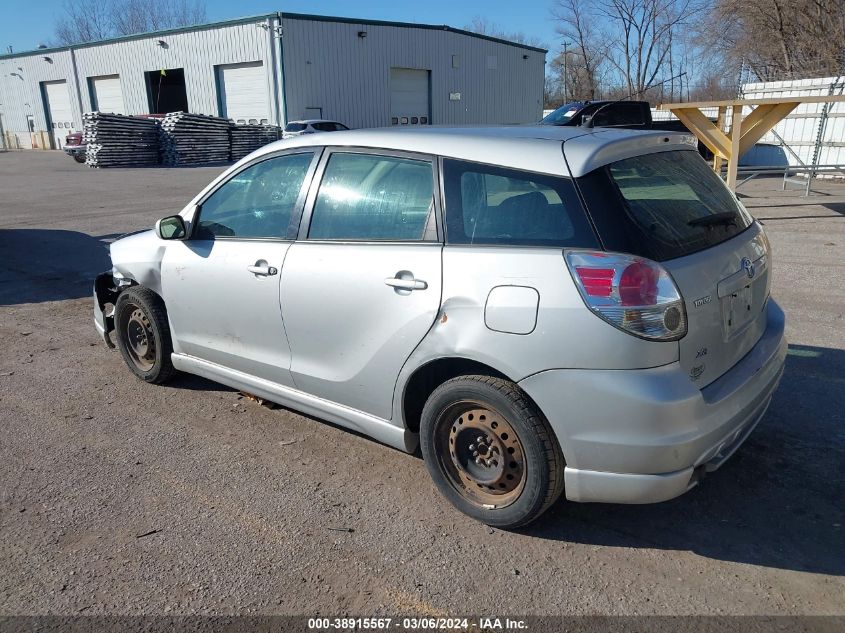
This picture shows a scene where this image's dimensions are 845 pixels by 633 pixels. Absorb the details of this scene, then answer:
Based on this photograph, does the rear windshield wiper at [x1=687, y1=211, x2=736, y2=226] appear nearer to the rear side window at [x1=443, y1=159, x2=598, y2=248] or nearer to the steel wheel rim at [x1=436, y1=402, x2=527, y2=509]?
the rear side window at [x1=443, y1=159, x2=598, y2=248]

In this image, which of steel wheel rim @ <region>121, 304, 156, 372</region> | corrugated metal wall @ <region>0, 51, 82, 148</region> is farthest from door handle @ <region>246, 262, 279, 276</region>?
corrugated metal wall @ <region>0, 51, 82, 148</region>

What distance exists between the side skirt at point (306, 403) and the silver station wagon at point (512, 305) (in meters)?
0.02

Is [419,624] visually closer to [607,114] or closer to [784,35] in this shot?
[607,114]

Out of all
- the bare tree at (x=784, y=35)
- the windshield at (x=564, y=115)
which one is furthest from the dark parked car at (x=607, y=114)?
the bare tree at (x=784, y=35)

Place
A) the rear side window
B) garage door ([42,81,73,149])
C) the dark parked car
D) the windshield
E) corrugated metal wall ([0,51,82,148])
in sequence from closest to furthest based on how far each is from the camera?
the rear side window, the dark parked car, the windshield, corrugated metal wall ([0,51,82,148]), garage door ([42,81,73,149])

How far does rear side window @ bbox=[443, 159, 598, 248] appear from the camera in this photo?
281 centimetres

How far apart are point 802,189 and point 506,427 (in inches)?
627

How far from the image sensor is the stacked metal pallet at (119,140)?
1123 inches

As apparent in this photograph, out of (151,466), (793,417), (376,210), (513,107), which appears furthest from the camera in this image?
(513,107)

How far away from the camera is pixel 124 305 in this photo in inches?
192

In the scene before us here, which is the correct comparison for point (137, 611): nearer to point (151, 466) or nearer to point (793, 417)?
point (151, 466)

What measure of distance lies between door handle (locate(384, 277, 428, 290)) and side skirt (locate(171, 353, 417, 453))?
0.73 metres

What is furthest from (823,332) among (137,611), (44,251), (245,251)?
(44,251)

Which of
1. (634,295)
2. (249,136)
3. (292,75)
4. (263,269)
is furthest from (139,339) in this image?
(292,75)
